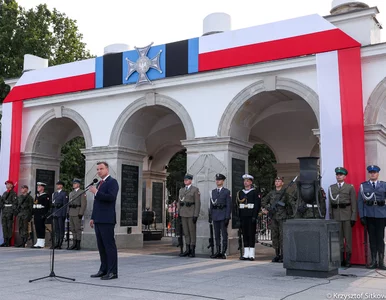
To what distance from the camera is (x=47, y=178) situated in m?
14.5

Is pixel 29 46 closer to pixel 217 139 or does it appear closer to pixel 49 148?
pixel 49 148

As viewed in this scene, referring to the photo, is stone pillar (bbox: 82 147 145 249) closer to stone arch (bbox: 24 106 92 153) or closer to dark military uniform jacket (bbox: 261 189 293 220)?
stone arch (bbox: 24 106 92 153)

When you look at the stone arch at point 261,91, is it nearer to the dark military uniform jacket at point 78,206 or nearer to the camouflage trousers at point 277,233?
the camouflage trousers at point 277,233

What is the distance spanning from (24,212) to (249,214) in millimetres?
6537

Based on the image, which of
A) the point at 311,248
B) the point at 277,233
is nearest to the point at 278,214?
the point at 277,233

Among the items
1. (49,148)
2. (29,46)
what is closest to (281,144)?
(49,148)

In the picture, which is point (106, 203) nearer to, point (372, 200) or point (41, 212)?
point (372, 200)

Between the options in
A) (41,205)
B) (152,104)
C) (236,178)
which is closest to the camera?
(236,178)

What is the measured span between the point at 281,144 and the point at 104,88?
651 cm

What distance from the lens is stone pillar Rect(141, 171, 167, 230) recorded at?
17225mm

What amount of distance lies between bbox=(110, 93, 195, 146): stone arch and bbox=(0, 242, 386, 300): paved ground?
334 centimetres

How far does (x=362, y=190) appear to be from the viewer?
8.52m

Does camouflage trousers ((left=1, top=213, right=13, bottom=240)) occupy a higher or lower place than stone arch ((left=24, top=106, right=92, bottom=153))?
lower

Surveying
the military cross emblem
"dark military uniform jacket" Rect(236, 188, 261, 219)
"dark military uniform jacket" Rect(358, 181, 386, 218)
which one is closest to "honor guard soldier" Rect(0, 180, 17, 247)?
the military cross emblem
